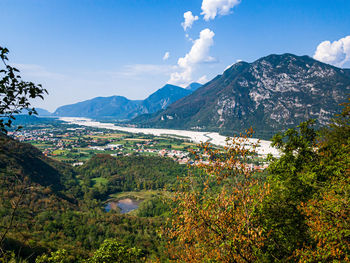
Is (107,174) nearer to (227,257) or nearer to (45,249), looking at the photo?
(45,249)

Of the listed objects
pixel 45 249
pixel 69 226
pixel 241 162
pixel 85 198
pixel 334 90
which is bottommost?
pixel 85 198

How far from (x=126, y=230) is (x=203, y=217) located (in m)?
45.2

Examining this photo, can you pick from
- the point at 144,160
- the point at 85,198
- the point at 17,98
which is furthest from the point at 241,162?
the point at 144,160

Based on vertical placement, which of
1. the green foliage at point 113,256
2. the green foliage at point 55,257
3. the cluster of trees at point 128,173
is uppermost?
the green foliage at point 55,257

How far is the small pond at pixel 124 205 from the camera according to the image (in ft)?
218

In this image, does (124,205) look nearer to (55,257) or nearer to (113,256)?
(113,256)

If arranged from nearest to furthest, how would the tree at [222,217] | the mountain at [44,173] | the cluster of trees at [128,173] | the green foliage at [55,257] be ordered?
the tree at [222,217]
the green foliage at [55,257]
the mountain at [44,173]
the cluster of trees at [128,173]

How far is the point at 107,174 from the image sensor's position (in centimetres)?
9531

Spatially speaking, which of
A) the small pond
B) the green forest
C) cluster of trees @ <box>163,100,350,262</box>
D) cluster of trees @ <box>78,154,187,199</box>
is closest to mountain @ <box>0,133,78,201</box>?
cluster of trees @ <box>78,154,187,199</box>

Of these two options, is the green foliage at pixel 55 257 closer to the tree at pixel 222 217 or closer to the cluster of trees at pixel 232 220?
the cluster of trees at pixel 232 220

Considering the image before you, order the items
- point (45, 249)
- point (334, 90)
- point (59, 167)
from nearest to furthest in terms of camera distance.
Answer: point (45, 249) → point (59, 167) → point (334, 90)

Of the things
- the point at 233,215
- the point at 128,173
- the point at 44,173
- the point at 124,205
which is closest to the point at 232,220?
the point at 233,215

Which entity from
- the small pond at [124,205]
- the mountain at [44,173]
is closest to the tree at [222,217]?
the small pond at [124,205]

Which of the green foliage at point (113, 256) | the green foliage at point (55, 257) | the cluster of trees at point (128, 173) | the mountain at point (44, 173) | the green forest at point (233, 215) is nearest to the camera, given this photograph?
the green forest at point (233, 215)
